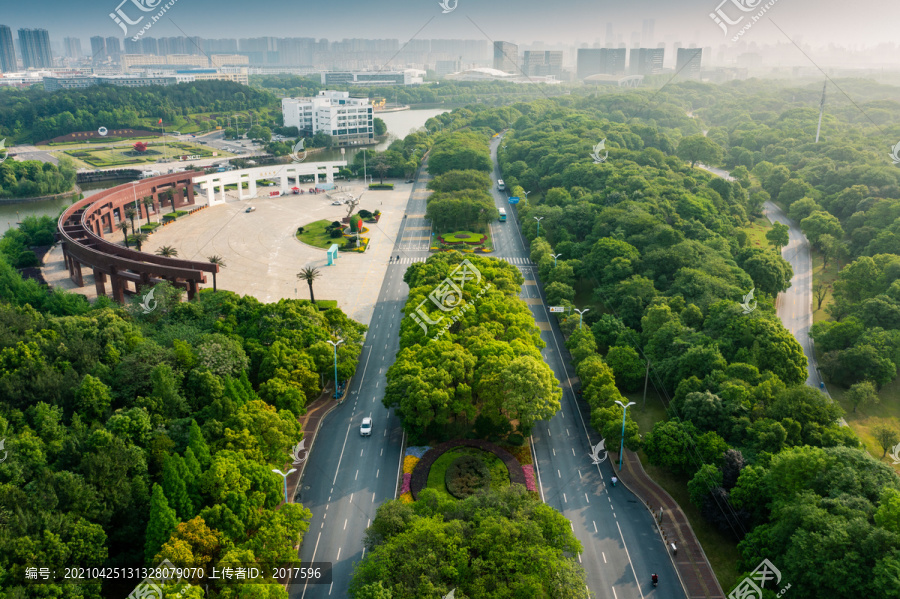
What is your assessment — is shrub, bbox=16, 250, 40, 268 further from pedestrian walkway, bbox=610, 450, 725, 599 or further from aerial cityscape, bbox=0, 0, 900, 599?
pedestrian walkway, bbox=610, 450, 725, 599

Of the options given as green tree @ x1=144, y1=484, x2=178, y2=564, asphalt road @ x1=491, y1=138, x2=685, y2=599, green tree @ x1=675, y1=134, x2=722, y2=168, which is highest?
green tree @ x1=675, y1=134, x2=722, y2=168

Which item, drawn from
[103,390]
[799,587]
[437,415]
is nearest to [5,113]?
[103,390]

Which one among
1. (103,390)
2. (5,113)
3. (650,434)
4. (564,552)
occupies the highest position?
(5,113)

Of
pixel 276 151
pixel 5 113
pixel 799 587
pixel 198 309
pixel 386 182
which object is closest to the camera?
pixel 799 587

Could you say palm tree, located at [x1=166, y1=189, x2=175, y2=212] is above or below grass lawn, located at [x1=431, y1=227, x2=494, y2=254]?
above

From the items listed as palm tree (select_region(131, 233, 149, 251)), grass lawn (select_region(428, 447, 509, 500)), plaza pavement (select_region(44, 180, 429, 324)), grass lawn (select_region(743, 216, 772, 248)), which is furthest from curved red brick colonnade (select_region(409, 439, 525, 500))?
palm tree (select_region(131, 233, 149, 251))

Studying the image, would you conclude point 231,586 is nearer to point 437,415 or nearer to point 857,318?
point 437,415

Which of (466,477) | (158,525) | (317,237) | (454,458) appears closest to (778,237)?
(454,458)
